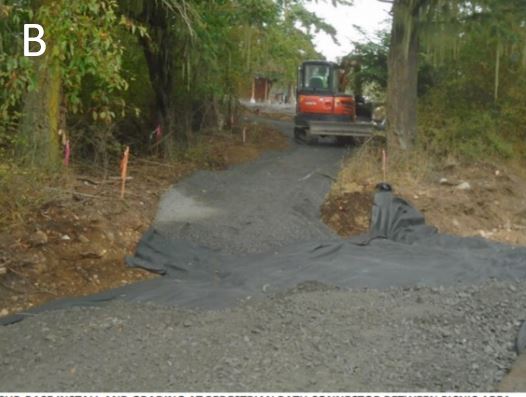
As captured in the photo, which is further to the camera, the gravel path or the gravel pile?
the gravel path

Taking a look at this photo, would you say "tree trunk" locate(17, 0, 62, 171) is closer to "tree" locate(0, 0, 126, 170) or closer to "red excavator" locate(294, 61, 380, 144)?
"tree" locate(0, 0, 126, 170)

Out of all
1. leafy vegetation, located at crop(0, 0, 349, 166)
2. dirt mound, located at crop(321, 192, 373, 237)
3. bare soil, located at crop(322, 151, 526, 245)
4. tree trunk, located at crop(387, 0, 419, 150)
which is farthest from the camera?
tree trunk, located at crop(387, 0, 419, 150)

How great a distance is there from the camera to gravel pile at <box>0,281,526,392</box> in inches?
193

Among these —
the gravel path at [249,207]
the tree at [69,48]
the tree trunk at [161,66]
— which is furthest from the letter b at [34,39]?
the tree trunk at [161,66]

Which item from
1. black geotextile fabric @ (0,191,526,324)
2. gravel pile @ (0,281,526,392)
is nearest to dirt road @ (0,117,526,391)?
gravel pile @ (0,281,526,392)

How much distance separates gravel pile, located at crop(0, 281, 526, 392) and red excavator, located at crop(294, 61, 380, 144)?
12799 millimetres

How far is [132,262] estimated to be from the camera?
28.7 ft

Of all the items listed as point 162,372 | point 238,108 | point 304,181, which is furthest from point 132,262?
point 238,108

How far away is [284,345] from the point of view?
5602 millimetres

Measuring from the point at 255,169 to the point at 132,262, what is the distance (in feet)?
22.9

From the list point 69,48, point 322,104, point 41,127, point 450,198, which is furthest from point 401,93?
point 69,48

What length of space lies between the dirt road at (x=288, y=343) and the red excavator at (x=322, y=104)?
12.3 metres

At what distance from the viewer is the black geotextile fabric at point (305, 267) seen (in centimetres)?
746

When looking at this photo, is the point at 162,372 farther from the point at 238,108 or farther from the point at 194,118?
the point at 238,108
